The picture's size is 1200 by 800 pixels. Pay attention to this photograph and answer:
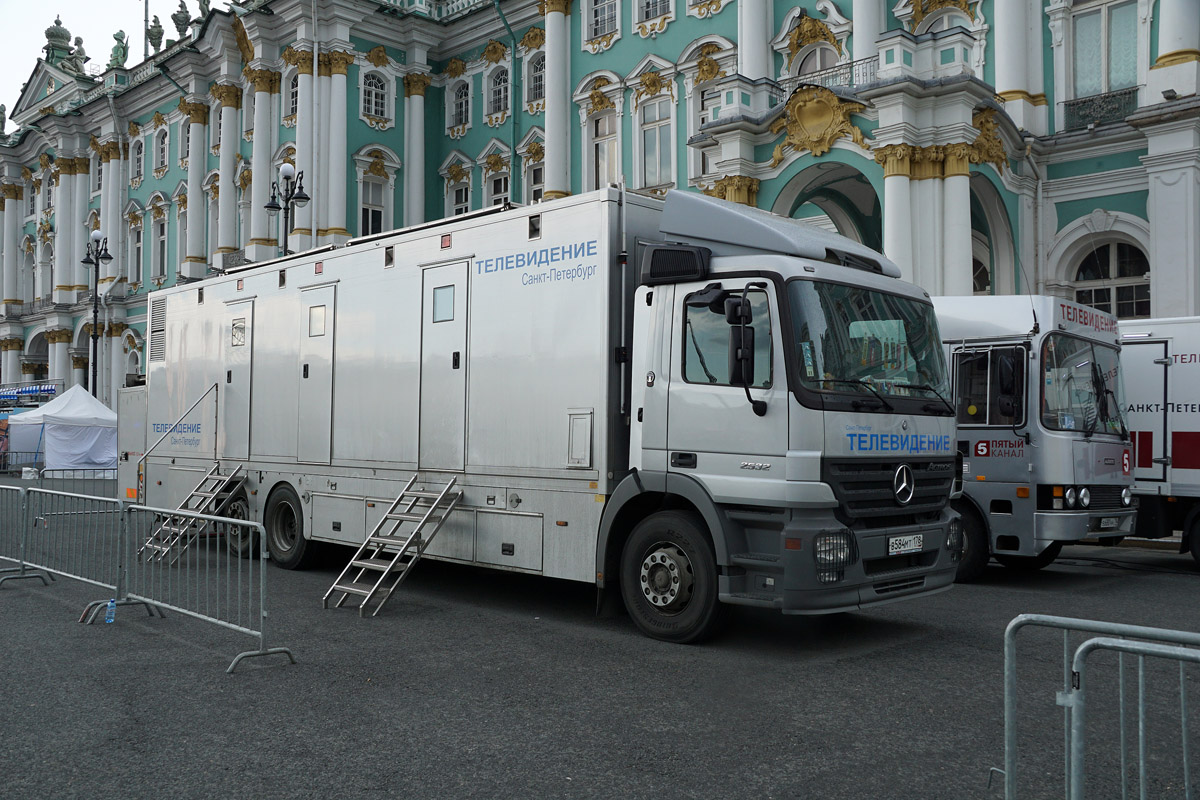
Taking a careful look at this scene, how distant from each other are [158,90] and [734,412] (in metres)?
46.2

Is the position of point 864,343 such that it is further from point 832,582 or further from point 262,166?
point 262,166

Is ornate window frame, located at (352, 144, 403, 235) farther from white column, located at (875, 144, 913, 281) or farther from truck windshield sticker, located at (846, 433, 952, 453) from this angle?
truck windshield sticker, located at (846, 433, 952, 453)

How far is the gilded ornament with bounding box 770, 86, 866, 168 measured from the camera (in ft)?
69.9

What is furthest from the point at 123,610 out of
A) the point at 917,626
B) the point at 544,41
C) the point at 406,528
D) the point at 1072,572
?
the point at 544,41

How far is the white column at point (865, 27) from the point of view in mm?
23547

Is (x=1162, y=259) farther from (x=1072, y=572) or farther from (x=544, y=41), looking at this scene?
(x=544, y=41)

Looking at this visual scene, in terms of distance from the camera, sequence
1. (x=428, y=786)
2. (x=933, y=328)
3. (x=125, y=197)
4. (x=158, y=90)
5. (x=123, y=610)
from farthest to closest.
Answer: (x=125, y=197), (x=158, y=90), (x=123, y=610), (x=933, y=328), (x=428, y=786)

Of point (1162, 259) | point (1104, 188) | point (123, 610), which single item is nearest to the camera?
point (123, 610)

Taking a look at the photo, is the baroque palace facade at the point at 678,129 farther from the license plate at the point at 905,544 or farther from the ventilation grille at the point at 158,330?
the license plate at the point at 905,544

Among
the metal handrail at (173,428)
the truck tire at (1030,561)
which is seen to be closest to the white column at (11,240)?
the metal handrail at (173,428)

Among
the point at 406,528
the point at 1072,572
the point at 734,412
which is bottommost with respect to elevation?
the point at 1072,572

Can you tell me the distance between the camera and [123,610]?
32.8 ft

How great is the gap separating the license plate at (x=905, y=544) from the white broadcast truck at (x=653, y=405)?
0.03 meters

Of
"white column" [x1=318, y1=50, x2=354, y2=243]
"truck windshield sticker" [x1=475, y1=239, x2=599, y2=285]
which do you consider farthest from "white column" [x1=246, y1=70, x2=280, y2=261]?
"truck windshield sticker" [x1=475, y1=239, x2=599, y2=285]
